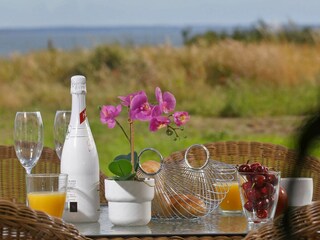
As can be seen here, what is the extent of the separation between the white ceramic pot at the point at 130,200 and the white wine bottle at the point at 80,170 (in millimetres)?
64

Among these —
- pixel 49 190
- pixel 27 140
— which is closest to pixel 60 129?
pixel 27 140

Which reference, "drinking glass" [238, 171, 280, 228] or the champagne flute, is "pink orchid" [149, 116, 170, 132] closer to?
"drinking glass" [238, 171, 280, 228]

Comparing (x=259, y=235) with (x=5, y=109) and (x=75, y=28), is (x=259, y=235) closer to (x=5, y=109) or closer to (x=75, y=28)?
(x=5, y=109)

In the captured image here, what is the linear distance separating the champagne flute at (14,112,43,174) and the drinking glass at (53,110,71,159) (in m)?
0.04

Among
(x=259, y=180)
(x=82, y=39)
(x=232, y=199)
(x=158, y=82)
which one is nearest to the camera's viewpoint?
(x=259, y=180)

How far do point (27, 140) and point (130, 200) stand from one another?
1.31 feet

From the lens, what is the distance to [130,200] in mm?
1565

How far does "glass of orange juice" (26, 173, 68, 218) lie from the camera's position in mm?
1537

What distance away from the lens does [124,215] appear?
157 centimetres

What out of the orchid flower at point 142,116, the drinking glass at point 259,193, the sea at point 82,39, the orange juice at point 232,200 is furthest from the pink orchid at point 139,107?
the sea at point 82,39

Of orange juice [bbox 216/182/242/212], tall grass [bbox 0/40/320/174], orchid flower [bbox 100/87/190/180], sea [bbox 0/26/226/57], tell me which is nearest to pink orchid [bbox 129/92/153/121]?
orchid flower [bbox 100/87/190/180]

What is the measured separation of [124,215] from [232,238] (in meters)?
0.22

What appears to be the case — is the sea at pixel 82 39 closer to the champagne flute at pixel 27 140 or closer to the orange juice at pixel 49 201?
the champagne flute at pixel 27 140

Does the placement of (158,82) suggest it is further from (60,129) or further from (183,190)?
(183,190)
